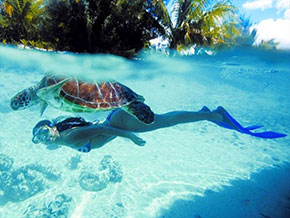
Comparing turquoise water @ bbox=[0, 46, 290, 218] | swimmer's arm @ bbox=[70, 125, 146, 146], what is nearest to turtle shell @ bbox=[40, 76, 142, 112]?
swimmer's arm @ bbox=[70, 125, 146, 146]

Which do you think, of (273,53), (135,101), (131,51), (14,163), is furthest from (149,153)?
(273,53)

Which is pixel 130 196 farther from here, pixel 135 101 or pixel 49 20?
pixel 49 20

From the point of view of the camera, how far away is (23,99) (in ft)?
13.7

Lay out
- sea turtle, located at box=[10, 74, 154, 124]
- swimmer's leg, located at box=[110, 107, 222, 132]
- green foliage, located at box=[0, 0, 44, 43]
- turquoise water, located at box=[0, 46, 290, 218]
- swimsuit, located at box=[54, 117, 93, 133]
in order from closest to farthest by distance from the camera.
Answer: swimsuit, located at box=[54, 117, 93, 133], sea turtle, located at box=[10, 74, 154, 124], swimmer's leg, located at box=[110, 107, 222, 132], turquoise water, located at box=[0, 46, 290, 218], green foliage, located at box=[0, 0, 44, 43]

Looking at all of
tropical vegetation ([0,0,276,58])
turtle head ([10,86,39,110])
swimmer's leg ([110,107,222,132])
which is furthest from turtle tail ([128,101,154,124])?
tropical vegetation ([0,0,276,58])

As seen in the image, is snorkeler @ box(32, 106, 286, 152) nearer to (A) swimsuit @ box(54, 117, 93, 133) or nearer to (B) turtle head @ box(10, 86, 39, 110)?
(A) swimsuit @ box(54, 117, 93, 133)

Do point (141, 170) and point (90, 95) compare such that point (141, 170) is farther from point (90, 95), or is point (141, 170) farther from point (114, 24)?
point (114, 24)

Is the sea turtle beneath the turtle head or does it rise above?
above

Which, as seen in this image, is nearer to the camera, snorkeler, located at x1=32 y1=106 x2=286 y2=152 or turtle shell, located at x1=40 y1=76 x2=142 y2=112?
snorkeler, located at x1=32 y1=106 x2=286 y2=152

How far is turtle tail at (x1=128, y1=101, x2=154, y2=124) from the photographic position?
410 cm

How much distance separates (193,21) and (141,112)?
10.8 m

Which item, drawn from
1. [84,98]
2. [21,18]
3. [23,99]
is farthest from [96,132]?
[21,18]

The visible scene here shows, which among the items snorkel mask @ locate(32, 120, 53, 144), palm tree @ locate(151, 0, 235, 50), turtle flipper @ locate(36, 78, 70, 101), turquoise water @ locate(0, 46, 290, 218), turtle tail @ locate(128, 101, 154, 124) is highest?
palm tree @ locate(151, 0, 235, 50)

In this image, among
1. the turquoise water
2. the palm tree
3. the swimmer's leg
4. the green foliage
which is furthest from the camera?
the green foliage
